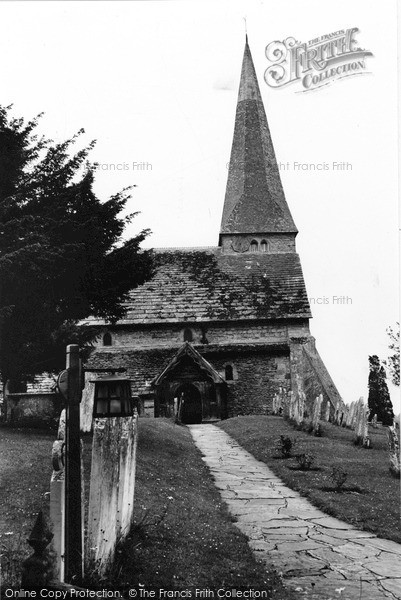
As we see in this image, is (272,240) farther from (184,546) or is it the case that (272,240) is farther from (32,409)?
(184,546)

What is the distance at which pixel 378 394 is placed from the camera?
29.5 m

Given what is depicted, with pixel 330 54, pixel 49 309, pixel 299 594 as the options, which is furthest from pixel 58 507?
pixel 49 309

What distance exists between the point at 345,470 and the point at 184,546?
19.9 feet

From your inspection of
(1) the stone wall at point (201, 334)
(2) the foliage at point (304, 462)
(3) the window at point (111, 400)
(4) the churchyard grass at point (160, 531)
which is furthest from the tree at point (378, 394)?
(3) the window at point (111, 400)

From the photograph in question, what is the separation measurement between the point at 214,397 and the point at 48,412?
12410 millimetres

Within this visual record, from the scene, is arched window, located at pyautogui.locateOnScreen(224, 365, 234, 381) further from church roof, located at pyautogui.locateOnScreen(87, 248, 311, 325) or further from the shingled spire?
the shingled spire

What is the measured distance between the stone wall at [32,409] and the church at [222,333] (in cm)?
951

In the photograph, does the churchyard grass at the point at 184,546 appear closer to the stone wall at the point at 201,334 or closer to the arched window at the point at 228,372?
the arched window at the point at 228,372

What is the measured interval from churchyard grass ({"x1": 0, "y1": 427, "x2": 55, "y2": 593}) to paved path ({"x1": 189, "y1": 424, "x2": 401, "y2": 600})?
251 cm

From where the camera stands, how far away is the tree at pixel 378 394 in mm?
29156

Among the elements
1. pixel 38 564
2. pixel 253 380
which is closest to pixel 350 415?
pixel 253 380

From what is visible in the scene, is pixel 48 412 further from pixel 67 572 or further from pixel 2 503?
pixel 67 572

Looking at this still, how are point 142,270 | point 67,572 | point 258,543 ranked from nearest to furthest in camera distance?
point 67,572 → point 258,543 → point 142,270

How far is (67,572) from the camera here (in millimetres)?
4438
